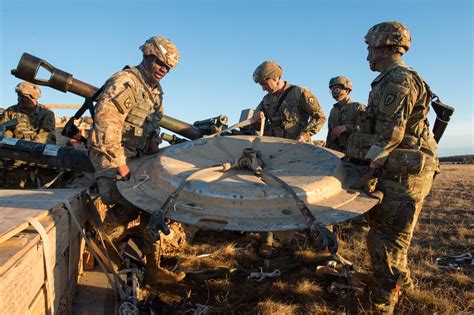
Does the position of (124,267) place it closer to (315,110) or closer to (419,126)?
(419,126)

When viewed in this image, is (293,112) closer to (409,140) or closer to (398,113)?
(409,140)

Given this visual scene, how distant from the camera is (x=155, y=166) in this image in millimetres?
3865

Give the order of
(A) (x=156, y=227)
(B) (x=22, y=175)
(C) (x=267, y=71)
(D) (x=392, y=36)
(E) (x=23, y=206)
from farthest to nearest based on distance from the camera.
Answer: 1. (B) (x=22, y=175)
2. (C) (x=267, y=71)
3. (D) (x=392, y=36)
4. (E) (x=23, y=206)
5. (A) (x=156, y=227)

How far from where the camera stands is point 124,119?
412 cm

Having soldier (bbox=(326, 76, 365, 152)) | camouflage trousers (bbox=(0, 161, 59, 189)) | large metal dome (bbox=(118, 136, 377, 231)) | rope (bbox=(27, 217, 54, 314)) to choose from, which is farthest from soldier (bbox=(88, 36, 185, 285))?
soldier (bbox=(326, 76, 365, 152))

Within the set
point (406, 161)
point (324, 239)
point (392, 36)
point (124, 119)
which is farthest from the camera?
point (124, 119)

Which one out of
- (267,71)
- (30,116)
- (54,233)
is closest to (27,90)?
(30,116)

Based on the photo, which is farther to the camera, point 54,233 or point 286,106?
point 286,106

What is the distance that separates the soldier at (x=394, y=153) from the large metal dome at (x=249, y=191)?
367 mm

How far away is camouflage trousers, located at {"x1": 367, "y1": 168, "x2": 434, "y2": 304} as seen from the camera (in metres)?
3.56

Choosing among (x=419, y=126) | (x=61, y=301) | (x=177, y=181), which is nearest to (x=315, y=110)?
(x=419, y=126)

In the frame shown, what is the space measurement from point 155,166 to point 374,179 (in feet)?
6.91

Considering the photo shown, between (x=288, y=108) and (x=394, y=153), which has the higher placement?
(x=288, y=108)

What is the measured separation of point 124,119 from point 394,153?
2.72 m
